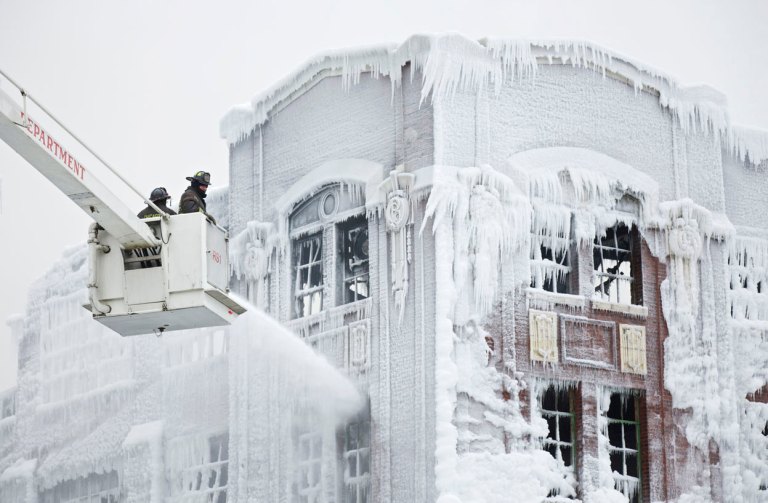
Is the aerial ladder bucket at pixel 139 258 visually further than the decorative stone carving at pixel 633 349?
No

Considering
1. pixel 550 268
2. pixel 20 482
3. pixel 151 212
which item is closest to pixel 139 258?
pixel 151 212

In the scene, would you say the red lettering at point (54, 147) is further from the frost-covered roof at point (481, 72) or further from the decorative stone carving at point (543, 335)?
the decorative stone carving at point (543, 335)

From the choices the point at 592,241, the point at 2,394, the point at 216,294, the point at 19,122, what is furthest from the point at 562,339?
the point at 2,394

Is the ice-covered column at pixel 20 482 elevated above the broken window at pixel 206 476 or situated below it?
above

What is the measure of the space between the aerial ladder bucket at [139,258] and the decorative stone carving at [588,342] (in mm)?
7328

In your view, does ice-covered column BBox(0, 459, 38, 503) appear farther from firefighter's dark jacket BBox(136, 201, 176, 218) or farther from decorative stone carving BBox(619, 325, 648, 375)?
firefighter's dark jacket BBox(136, 201, 176, 218)

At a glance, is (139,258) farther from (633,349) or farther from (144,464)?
(144,464)

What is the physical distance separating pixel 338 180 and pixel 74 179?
301 inches

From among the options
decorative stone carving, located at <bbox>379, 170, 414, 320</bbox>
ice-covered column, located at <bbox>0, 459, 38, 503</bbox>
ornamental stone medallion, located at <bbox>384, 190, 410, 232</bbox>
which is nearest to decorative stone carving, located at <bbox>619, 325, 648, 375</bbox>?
decorative stone carving, located at <bbox>379, 170, 414, 320</bbox>

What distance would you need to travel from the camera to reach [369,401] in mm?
26156

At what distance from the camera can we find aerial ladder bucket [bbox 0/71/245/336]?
20.2 m

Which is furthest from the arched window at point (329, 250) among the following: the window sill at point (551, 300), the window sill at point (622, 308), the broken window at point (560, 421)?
the window sill at point (622, 308)

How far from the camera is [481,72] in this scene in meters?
26.5

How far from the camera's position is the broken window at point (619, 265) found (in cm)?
2747
